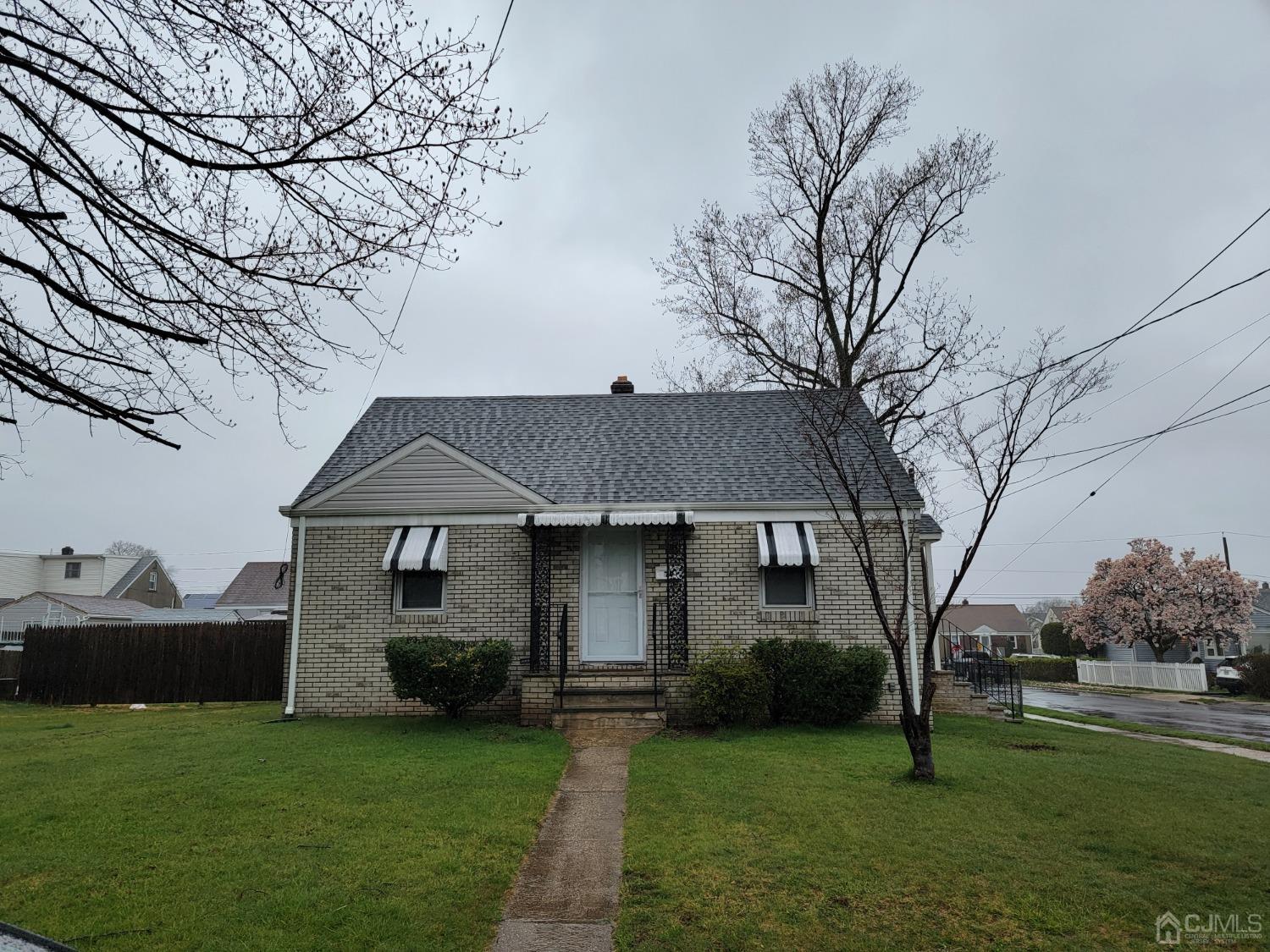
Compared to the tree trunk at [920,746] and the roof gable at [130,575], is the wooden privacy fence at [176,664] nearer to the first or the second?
the tree trunk at [920,746]

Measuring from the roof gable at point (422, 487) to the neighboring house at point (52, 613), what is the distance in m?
30.3

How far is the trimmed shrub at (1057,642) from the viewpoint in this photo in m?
53.9

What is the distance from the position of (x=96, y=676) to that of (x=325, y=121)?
21097 mm

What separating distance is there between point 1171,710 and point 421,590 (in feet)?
73.1

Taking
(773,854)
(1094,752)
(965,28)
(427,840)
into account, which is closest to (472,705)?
(427,840)

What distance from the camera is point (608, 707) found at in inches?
464

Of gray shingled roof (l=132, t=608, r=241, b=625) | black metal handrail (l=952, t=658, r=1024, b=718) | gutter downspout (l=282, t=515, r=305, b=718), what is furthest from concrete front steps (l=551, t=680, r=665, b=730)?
gray shingled roof (l=132, t=608, r=241, b=625)

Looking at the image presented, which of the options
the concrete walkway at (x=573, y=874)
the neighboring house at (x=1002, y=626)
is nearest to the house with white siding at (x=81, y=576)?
the concrete walkway at (x=573, y=874)

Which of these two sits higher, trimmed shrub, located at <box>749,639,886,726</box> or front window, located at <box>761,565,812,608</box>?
front window, located at <box>761,565,812,608</box>

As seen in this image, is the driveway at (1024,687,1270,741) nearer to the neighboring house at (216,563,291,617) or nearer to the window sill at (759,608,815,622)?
the window sill at (759,608,815,622)

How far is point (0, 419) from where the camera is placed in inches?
152

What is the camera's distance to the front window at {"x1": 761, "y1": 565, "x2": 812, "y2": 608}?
13352 millimetres

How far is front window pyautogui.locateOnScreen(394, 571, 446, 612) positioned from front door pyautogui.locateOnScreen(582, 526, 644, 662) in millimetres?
2335

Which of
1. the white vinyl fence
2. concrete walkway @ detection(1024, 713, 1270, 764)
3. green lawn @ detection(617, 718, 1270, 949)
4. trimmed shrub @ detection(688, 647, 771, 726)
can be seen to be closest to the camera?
green lawn @ detection(617, 718, 1270, 949)
